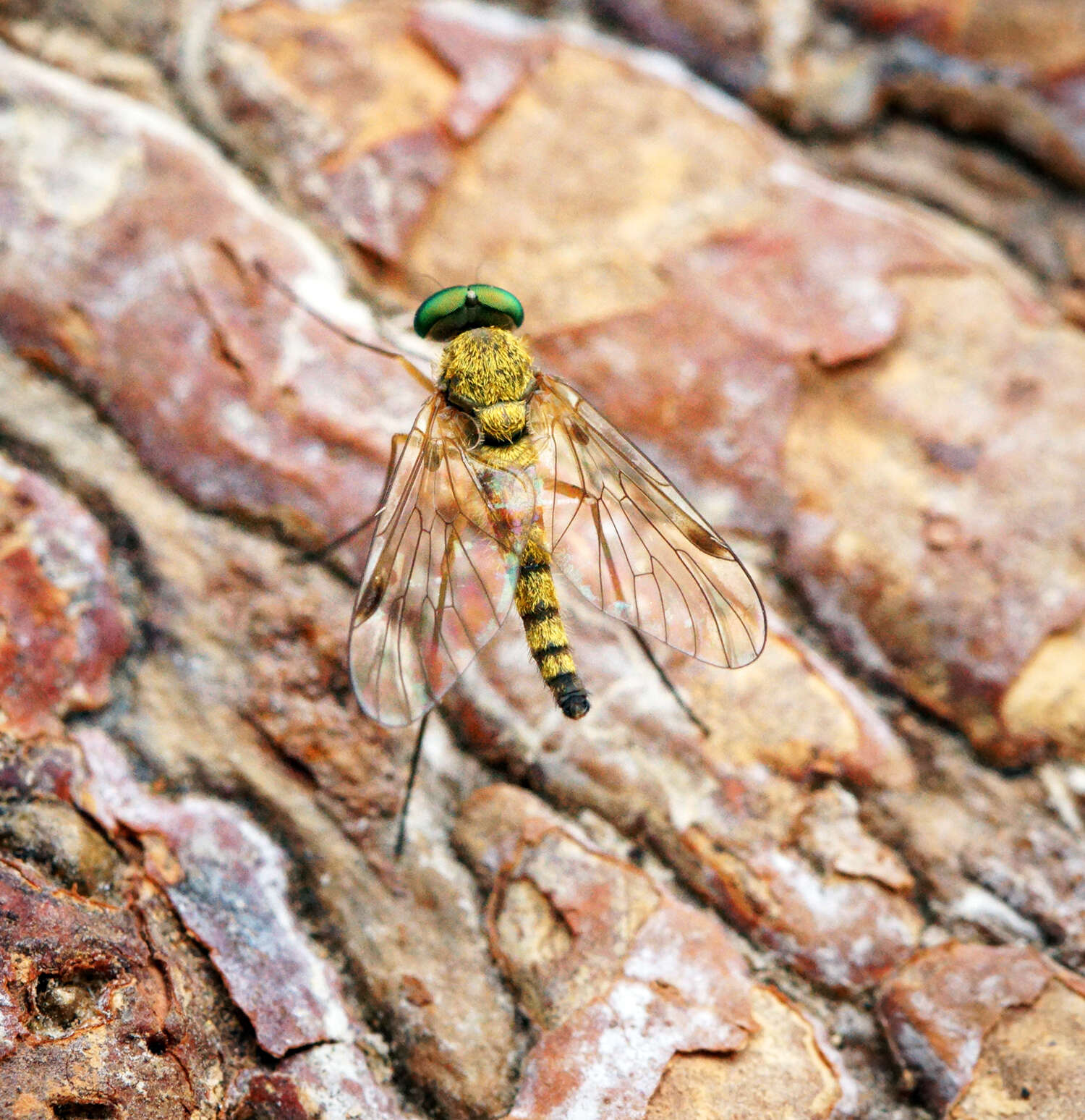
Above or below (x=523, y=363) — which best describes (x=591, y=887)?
below

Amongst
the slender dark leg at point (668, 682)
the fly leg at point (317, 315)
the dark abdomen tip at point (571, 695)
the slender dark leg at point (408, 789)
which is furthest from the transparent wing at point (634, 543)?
the slender dark leg at point (408, 789)

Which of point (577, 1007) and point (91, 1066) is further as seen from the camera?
point (577, 1007)

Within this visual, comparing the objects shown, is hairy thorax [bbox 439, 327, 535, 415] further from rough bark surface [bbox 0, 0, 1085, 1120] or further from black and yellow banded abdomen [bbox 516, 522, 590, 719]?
black and yellow banded abdomen [bbox 516, 522, 590, 719]

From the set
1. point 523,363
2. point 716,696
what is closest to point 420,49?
point 523,363

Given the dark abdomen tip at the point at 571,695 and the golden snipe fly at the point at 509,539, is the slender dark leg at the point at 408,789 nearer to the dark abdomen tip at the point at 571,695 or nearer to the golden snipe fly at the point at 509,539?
the golden snipe fly at the point at 509,539

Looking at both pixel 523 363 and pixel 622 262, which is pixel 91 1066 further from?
pixel 622 262

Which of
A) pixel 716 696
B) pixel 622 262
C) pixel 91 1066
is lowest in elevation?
pixel 91 1066

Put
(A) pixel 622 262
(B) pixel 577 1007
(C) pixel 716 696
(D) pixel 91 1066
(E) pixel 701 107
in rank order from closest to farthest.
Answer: (D) pixel 91 1066
(B) pixel 577 1007
(C) pixel 716 696
(A) pixel 622 262
(E) pixel 701 107

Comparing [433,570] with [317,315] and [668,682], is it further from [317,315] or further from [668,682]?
[317,315]

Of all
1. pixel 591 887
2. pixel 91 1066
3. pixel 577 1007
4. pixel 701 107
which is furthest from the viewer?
pixel 701 107
